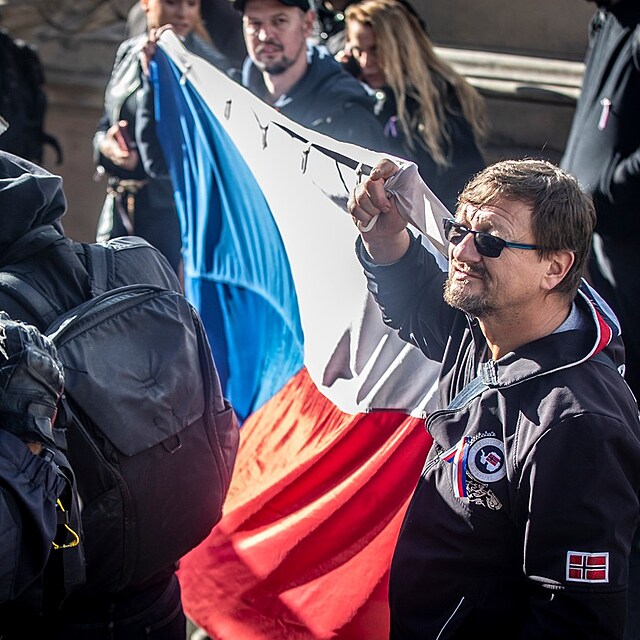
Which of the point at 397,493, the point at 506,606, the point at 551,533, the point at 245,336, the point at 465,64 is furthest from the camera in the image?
the point at 465,64

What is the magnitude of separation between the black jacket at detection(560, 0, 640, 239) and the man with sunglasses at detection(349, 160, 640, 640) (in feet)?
5.38

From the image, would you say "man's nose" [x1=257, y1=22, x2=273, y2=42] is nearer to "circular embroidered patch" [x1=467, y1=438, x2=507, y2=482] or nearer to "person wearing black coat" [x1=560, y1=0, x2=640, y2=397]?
"person wearing black coat" [x1=560, y1=0, x2=640, y2=397]

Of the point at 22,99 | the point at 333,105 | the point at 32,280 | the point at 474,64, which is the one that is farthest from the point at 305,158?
the point at 22,99

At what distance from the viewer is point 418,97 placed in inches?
181

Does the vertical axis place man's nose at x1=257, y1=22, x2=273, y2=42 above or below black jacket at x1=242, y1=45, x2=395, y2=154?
above

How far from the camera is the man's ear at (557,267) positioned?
2.23 metres

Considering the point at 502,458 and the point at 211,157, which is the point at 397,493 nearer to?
the point at 502,458

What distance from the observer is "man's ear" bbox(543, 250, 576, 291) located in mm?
2234

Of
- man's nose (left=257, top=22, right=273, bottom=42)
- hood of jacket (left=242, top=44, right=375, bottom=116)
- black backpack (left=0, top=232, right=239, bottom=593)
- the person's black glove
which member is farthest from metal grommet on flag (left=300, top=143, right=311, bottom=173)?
the person's black glove

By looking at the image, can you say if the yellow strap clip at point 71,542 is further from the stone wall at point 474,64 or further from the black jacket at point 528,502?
the stone wall at point 474,64

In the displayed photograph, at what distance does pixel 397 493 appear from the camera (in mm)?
2871

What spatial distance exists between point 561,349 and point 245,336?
1.98 meters

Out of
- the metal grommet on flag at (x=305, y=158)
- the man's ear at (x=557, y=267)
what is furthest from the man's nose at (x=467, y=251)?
the metal grommet on flag at (x=305, y=158)

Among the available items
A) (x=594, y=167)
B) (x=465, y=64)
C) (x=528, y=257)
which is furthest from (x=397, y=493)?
(x=465, y=64)
